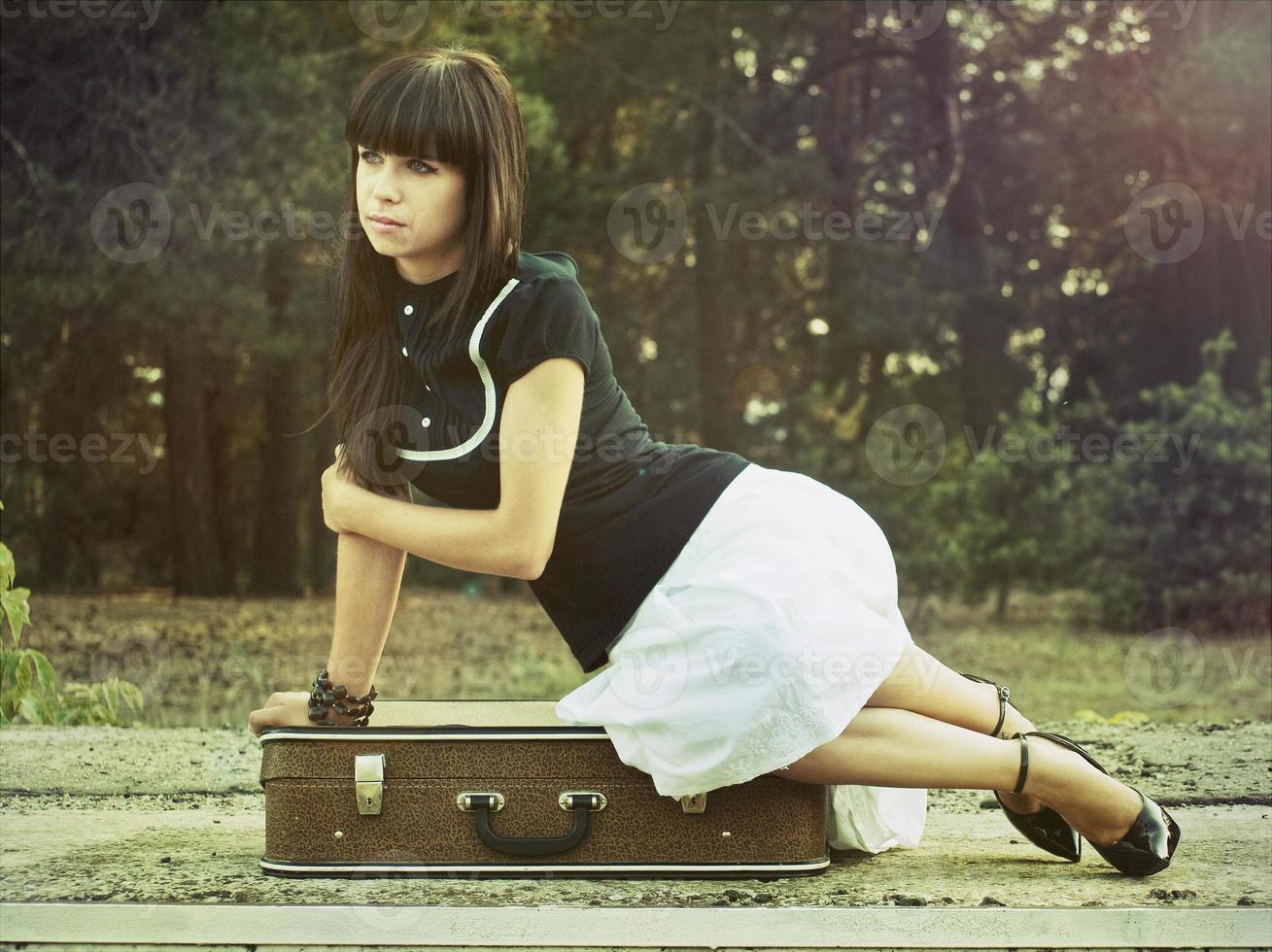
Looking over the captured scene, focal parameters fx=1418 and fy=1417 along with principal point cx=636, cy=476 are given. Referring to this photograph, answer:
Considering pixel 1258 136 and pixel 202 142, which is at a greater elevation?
pixel 1258 136

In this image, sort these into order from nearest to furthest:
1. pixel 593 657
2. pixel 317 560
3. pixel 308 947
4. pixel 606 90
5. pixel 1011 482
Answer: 1. pixel 308 947
2. pixel 593 657
3. pixel 1011 482
4. pixel 606 90
5. pixel 317 560

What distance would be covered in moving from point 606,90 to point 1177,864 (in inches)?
379

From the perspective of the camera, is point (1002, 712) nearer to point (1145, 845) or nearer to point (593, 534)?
point (1145, 845)

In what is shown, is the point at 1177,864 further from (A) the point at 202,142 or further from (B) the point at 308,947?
(A) the point at 202,142

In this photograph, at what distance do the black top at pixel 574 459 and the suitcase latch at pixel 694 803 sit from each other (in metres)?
0.29

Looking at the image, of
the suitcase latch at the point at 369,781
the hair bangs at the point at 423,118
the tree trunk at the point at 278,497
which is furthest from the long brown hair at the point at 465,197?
the tree trunk at the point at 278,497

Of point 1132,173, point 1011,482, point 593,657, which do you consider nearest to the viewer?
point 593,657

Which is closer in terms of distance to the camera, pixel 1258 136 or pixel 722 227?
pixel 1258 136

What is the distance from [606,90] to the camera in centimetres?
1123

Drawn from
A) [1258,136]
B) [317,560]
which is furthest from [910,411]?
[317,560]

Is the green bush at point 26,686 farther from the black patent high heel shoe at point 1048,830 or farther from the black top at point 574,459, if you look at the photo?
the black patent high heel shoe at point 1048,830

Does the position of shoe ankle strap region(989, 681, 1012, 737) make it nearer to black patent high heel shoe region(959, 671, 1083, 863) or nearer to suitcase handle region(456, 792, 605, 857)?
black patent high heel shoe region(959, 671, 1083, 863)

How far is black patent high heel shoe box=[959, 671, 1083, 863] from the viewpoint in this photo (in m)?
2.44

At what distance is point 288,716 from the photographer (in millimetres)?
2467
